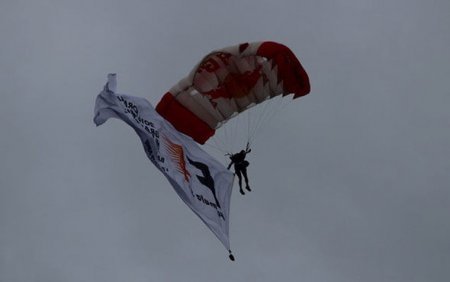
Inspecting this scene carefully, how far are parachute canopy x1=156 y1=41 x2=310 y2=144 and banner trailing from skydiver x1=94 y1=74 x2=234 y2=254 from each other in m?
1.60

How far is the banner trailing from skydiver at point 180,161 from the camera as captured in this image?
20.6m

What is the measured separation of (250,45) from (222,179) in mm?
3597

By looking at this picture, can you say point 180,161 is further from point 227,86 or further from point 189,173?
point 227,86

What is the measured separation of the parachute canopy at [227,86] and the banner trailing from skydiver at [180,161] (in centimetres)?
160

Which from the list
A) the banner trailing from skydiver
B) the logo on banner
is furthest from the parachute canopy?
the logo on banner

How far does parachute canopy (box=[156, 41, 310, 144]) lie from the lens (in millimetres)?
23875

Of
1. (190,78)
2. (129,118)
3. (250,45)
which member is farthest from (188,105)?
(129,118)

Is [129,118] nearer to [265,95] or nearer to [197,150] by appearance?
[197,150]

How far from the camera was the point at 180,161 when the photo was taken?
2214 centimetres

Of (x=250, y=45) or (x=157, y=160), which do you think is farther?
(x=250, y=45)

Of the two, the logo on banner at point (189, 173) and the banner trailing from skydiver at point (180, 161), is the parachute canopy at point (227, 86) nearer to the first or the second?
the banner trailing from skydiver at point (180, 161)

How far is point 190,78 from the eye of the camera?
79.0 feet

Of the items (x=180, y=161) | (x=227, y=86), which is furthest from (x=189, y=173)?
(x=227, y=86)

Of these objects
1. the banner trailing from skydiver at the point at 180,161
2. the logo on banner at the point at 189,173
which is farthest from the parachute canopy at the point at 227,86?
the logo on banner at the point at 189,173
